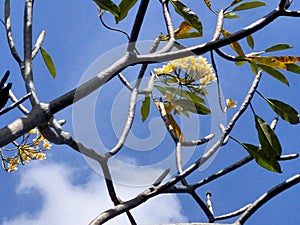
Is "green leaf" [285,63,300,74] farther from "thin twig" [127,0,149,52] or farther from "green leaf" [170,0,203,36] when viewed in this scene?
"thin twig" [127,0,149,52]

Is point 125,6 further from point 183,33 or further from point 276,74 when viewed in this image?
point 276,74

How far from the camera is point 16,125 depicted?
41cm

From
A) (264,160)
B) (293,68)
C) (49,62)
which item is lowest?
(264,160)

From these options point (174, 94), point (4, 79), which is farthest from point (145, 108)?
point (4, 79)

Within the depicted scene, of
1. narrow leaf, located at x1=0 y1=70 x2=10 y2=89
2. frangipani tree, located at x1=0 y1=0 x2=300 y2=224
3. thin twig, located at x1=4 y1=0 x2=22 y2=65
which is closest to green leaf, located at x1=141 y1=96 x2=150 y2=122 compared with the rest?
frangipani tree, located at x1=0 y1=0 x2=300 y2=224

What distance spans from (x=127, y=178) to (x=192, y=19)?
24 cm

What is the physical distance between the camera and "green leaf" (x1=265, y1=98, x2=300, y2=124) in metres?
0.72

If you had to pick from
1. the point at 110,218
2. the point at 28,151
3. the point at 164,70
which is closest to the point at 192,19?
the point at 164,70

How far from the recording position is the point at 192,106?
2.49 ft

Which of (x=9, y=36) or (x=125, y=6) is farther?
(x=125, y=6)

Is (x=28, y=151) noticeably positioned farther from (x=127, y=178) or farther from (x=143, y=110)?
(x=127, y=178)

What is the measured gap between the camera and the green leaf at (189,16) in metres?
0.60

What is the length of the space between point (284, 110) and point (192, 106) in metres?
0.15

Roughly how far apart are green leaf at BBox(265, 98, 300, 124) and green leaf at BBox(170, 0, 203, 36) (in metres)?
0.20
